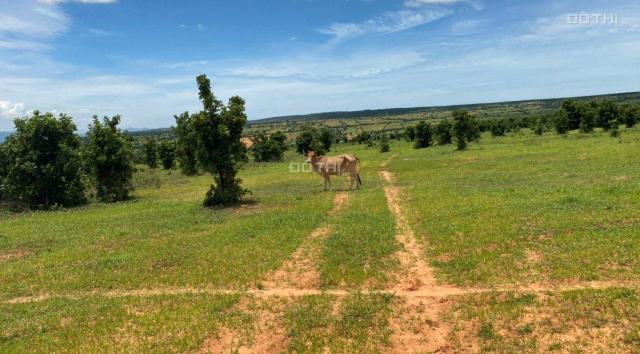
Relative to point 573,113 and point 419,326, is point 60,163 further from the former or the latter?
point 573,113

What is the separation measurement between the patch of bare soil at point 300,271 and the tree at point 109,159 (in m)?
24.0

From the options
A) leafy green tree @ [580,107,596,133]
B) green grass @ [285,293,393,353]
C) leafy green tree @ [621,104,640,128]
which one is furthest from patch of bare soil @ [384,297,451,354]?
leafy green tree @ [621,104,640,128]

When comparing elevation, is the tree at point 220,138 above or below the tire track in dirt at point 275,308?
above

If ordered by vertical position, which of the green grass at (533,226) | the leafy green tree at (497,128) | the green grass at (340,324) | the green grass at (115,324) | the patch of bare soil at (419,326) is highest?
the leafy green tree at (497,128)

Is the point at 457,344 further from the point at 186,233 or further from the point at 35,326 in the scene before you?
the point at 186,233

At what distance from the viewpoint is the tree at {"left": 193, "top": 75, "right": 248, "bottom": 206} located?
24359 millimetres

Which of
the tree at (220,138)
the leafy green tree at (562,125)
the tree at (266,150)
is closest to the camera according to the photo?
the tree at (220,138)

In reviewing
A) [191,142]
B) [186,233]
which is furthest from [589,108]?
[186,233]

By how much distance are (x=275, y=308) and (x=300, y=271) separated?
2396 millimetres

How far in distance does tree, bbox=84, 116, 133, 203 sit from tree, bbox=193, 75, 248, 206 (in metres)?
12.9

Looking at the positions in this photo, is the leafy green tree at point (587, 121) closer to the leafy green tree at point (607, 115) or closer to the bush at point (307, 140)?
the leafy green tree at point (607, 115)

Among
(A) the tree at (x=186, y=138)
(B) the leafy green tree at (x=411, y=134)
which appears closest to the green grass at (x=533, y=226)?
(A) the tree at (x=186, y=138)

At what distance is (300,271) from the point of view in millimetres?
12180

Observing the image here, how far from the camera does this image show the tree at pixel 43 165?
32.2m
